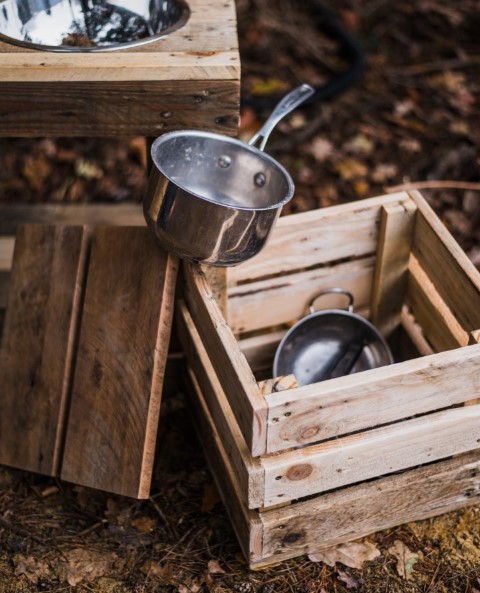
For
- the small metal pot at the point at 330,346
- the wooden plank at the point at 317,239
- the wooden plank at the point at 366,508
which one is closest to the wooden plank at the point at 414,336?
the small metal pot at the point at 330,346

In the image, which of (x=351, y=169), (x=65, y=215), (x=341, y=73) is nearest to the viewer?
(x=65, y=215)

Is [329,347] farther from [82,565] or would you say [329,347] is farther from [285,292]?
[82,565]

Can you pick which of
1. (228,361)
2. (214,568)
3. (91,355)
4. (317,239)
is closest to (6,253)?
(91,355)

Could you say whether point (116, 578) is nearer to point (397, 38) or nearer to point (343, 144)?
point (343, 144)

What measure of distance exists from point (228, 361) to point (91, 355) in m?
0.55

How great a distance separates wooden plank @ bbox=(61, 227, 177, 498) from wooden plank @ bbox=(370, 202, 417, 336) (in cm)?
72

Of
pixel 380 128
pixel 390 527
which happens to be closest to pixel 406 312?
pixel 390 527

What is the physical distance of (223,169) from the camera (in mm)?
2271

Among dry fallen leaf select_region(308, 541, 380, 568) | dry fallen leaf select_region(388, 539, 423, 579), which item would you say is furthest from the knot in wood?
dry fallen leaf select_region(388, 539, 423, 579)

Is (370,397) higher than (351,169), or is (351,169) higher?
(370,397)

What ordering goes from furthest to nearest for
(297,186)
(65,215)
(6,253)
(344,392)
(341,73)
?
(341,73)
(297,186)
(65,215)
(6,253)
(344,392)

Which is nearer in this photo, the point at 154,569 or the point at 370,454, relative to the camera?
the point at 370,454

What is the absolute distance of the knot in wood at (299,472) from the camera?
1.93m

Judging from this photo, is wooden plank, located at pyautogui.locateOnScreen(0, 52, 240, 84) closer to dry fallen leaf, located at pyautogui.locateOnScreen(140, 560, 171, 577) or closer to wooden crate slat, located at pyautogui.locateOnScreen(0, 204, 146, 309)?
wooden crate slat, located at pyautogui.locateOnScreen(0, 204, 146, 309)
